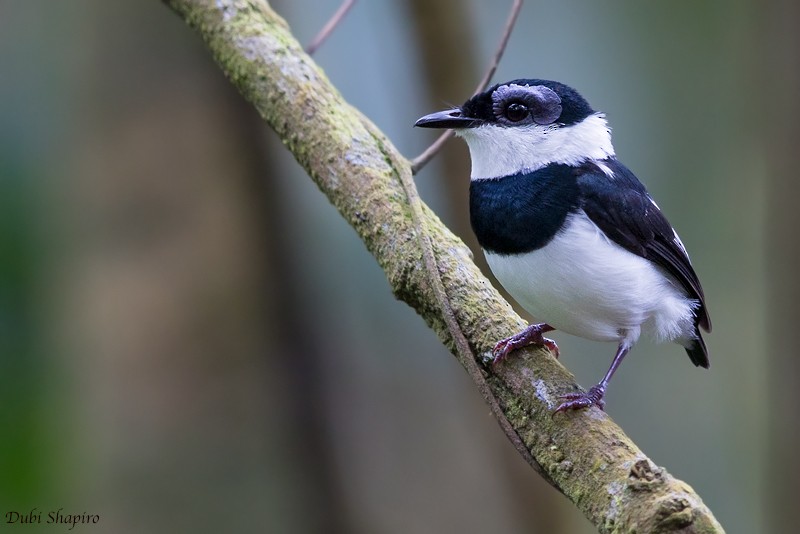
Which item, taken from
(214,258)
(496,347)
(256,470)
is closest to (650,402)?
(256,470)

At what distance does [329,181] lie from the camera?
295 centimetres

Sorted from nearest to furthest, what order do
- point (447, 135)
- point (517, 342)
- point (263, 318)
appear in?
point (517, 342) < point (447, 135) < point (263, 318)

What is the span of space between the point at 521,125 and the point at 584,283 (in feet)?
2.06

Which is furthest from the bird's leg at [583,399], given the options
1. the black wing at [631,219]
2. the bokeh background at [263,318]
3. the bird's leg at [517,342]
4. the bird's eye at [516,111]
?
the bokeh background at [263,318]

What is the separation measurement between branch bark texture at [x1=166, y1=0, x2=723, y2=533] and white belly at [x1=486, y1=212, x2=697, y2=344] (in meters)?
0.10

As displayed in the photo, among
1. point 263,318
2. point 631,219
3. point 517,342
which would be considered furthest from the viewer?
point 263,318

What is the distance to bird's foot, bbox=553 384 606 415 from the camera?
234 cm

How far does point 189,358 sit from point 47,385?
83 cm

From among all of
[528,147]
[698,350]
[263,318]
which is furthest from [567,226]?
[263,318]

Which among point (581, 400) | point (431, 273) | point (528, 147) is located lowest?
point (431, 273)

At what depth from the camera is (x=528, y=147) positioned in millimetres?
2891

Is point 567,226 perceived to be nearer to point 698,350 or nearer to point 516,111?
point 516,111

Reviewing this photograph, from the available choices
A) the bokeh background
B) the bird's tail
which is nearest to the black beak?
the bird's tail

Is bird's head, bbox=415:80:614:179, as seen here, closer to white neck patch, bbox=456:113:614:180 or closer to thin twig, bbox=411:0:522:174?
white neck patch, bbox=456:113:614:180
